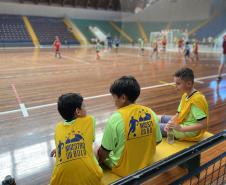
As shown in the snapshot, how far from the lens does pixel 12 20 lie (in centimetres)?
2466

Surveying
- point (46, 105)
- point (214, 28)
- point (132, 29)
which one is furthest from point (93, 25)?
point (46, 105)

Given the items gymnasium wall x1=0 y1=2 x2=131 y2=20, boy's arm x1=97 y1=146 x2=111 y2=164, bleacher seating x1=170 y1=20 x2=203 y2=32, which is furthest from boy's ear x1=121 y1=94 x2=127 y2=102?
gymnasium wall x1=0 y1=2 x2=131 y2=20

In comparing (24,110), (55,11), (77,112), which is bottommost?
(24,110)

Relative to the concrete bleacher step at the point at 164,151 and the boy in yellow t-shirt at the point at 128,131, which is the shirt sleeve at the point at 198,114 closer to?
the concrete bleacher step at the point at 164,151

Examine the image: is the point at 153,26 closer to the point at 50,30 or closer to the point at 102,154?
the point at 50,30

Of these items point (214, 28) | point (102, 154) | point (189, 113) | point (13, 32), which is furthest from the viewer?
point (13, 32)

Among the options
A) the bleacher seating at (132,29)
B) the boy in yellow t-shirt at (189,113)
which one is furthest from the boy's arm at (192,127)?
the bleacher seating at (132,29)

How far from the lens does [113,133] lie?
5.81ft

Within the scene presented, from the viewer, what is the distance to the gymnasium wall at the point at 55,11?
24.5 m

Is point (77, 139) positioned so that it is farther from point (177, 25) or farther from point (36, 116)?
point (177, 25)

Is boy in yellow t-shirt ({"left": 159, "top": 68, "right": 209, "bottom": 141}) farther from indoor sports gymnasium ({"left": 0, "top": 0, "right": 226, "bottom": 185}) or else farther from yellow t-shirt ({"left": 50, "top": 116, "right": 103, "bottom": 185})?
yellow t-shirt ({"left": 50, "top": 116, "right": 103, "bottom": 185})

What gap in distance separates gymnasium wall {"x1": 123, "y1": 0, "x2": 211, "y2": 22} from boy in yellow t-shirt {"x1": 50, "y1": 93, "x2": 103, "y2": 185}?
64.5ft

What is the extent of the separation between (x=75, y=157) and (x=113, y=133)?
337 millimetres

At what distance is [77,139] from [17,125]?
2616 millimetres
